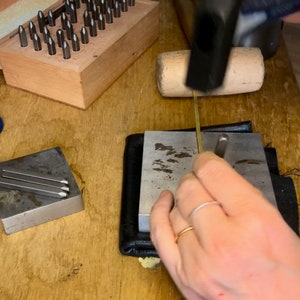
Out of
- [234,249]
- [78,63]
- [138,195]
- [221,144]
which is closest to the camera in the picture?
[234,249]

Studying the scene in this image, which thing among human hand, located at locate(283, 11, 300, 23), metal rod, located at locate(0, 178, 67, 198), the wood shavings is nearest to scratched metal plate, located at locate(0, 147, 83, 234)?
metal rod, located at locate(0, 178, 67, 198)

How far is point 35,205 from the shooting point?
0.58m

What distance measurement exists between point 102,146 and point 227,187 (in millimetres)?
303

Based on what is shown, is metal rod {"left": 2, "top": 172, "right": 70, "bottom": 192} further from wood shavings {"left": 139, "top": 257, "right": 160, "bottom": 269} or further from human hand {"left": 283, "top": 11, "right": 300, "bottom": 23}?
human hand {"left": 283, "top": 11, "right": 300, "bottom": 23}

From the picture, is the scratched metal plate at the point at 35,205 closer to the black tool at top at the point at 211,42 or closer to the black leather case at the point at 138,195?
the black leather case at the point at 138,195

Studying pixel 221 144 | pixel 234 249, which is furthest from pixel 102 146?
pixel 234 249

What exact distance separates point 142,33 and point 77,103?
0.64 feet

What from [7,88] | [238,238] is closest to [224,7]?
[238,238]

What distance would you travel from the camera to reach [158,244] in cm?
46

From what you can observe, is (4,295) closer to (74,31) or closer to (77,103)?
(77,103)

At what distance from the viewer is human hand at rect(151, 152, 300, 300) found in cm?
41

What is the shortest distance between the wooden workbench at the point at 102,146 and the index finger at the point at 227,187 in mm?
151

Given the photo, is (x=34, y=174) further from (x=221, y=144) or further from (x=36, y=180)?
(x=221, y=144)

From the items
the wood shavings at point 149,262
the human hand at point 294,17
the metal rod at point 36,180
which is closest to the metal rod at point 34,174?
the metal rod at point 36,180
